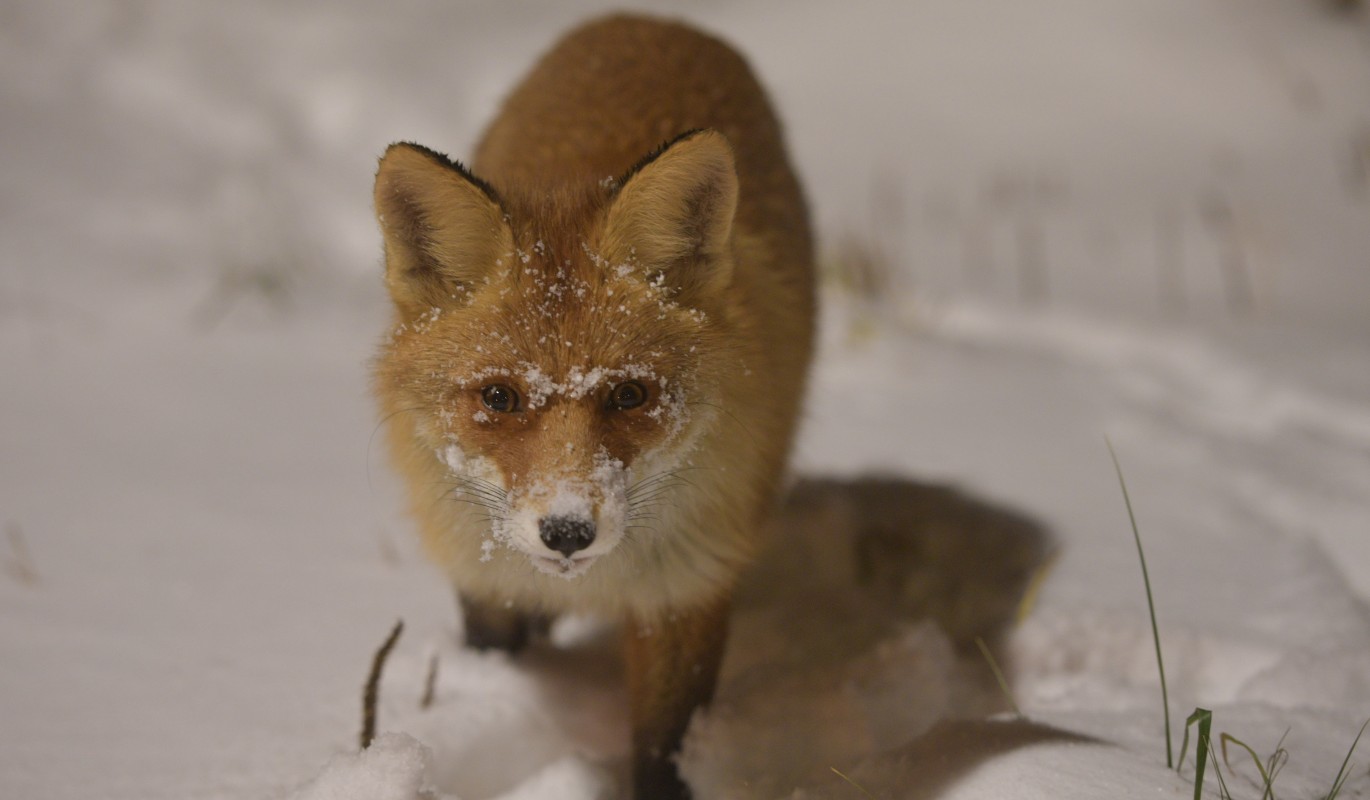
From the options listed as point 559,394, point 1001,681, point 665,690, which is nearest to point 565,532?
point 559,394

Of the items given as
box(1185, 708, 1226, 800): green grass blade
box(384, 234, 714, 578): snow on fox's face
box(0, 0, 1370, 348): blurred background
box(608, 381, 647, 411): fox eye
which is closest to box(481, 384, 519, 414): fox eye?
box(384, 234, 714, 578): snow on fox's face

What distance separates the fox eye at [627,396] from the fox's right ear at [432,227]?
0.32 m

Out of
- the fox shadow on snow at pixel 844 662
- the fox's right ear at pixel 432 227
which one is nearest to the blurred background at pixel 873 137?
the fox shadow on snow at pixel 844 662

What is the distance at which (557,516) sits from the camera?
1361mm

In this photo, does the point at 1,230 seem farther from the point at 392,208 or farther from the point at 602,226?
the point at 602,226

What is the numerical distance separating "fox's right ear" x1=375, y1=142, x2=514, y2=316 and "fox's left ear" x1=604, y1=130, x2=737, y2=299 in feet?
0.68

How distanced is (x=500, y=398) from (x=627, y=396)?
203mm

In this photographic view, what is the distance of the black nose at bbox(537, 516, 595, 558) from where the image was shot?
1.36 m

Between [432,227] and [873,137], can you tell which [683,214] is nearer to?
[432,227]

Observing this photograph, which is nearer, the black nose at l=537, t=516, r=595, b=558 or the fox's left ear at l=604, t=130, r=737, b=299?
the black nose at l=537, t=516, r=595, b=558

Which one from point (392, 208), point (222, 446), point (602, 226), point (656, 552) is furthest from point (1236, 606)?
point (222, 446)

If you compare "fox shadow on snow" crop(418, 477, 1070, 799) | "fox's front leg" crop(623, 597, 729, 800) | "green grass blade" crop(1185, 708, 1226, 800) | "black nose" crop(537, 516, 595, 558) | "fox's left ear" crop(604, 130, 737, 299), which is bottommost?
"fox shadow on snow" crop(418, 477, 1070, 799)

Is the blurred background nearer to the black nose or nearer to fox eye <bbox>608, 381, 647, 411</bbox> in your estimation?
fox eye <bbox>608, 381, 647, 411</bbox>

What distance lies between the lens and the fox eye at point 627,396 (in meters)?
1.56
